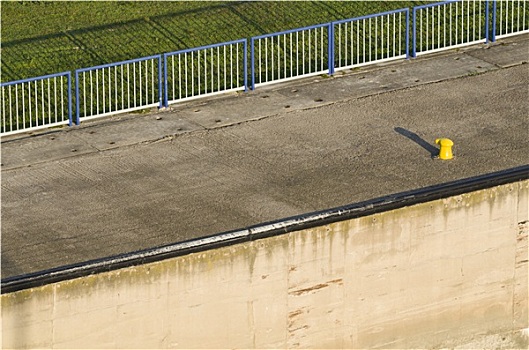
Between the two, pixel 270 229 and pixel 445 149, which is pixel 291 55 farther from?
pixel 270 229

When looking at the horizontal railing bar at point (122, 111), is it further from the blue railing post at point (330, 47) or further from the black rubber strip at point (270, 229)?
the black rubber strip at point (270, 229)

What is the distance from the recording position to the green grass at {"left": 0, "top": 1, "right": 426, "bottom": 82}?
24.6 metres

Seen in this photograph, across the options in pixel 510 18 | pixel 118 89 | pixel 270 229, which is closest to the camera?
pixel 270 229

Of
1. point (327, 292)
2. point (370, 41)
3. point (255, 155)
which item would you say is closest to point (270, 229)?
point (327, 292)

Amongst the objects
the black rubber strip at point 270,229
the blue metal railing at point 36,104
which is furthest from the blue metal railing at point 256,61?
the black rubber strip at point 270,229

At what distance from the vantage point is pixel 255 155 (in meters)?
20.3

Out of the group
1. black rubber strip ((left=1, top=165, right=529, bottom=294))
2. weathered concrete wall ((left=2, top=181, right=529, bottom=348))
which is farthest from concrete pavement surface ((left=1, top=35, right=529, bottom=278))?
weathered concrete wall ((left=2, top=181, right=529, bottom=348))

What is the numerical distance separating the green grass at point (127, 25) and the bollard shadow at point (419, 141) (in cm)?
492

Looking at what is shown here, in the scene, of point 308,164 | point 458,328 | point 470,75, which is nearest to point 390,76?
point 470,75

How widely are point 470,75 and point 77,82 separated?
5758mm

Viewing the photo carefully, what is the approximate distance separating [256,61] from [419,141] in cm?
371

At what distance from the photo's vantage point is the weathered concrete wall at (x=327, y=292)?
16.4 m

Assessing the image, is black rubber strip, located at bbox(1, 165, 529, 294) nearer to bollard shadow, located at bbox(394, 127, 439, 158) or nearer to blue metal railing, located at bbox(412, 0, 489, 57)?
bollard shadow, located at bbox(394, 127, 439, 158)

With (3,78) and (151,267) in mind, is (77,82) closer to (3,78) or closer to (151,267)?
(3,78)
